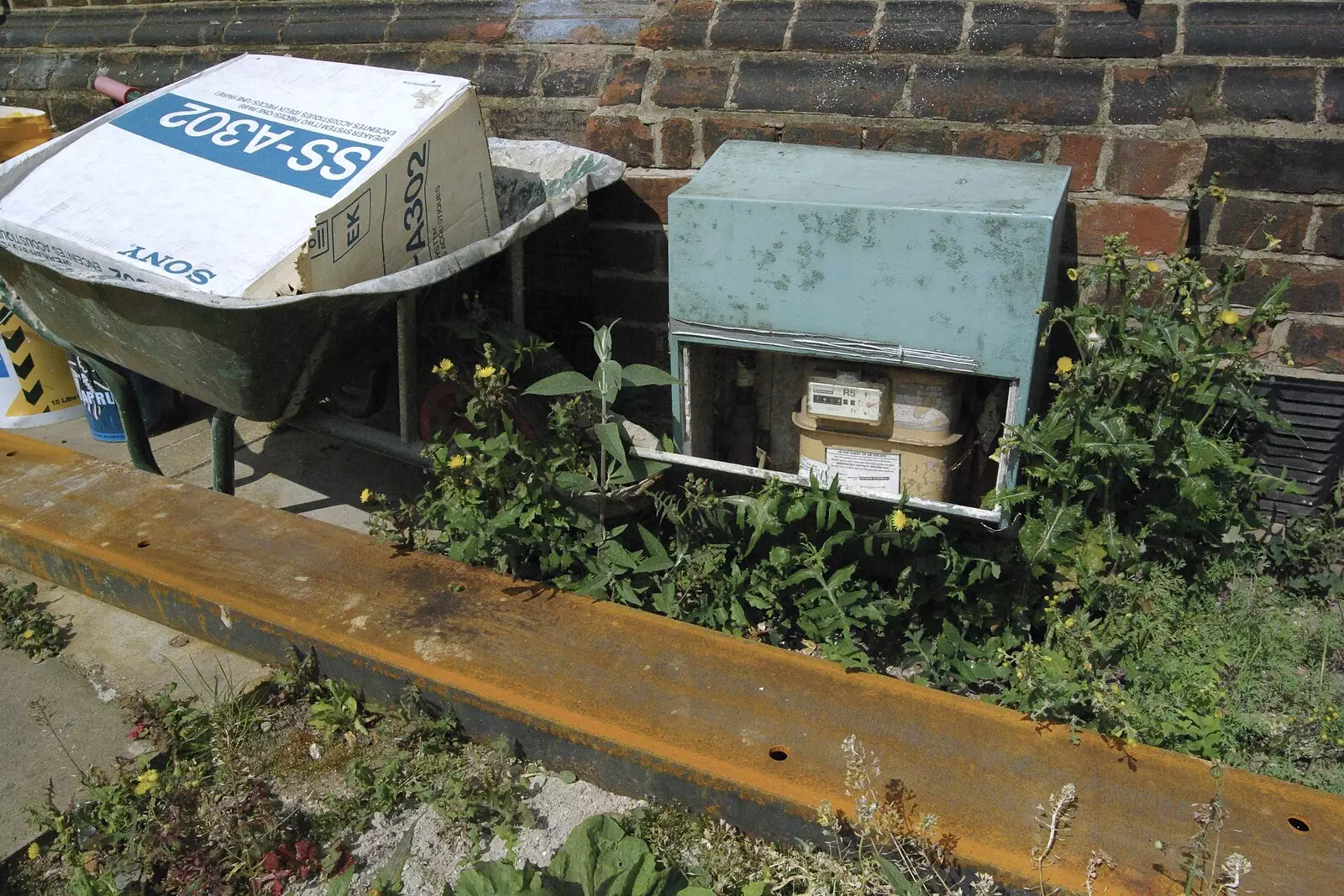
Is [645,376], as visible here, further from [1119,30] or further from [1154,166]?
[1119,30]

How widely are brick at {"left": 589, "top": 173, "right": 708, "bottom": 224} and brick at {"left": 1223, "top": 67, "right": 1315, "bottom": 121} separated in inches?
57.1

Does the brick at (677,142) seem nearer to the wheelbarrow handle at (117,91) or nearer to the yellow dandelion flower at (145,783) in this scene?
the wheelbarrow handle at (117,91)

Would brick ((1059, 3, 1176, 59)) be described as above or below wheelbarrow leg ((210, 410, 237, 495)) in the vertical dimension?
above

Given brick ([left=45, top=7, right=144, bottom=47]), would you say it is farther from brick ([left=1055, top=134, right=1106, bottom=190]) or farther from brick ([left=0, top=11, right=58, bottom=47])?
brick ([left=1055, top=134, right=1106, bottom=190])

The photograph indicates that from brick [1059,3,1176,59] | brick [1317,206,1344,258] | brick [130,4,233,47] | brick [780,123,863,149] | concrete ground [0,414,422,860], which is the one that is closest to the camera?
concrete ground [0,414,422,860]

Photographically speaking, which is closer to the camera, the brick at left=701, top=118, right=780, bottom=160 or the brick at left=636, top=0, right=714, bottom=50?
the brick at left=701, top=118, right=780, bottom=160

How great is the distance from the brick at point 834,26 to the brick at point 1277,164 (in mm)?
1000

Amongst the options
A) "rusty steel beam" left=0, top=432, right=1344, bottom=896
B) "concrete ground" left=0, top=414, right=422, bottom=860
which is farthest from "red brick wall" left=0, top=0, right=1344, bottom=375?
"rusty steel beam" left=0, top=432, right=1344, bottom=896

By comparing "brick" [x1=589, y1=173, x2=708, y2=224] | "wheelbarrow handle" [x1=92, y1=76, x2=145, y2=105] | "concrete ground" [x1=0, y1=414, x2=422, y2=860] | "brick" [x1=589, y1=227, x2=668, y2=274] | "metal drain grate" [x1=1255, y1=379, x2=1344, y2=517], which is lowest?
"concrete ground" [x1=0, y1=414, x2=422, y2=860]

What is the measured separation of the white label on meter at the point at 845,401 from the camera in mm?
2398

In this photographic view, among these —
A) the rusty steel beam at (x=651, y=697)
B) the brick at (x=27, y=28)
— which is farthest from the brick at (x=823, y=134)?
the brick at (x=27, y=28)

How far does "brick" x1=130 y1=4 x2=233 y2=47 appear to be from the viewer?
433 centimetres

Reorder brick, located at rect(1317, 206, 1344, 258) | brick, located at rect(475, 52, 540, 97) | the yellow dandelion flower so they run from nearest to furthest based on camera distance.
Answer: the yellow dandelion flower
brick, located at rect(1317, 206, 1344, 258)
brick, located at rect(475, 52, 540, 97)

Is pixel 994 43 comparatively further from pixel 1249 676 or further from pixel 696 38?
pixel 1249 676
